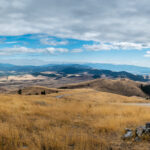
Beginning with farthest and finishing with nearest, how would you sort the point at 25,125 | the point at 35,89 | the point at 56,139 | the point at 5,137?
the point at 35,89, the point at 25,125, the point at 5,137, the point at 56,139

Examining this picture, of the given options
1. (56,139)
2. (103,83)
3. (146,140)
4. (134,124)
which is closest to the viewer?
(56,139)

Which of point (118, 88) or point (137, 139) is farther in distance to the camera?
point (118, 88)

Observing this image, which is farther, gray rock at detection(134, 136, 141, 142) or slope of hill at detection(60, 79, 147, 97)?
slope of hill at detection(60, 79, 147, 97)

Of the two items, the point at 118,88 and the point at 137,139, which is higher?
the point at 137,139

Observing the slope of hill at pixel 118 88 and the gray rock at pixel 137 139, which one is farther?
the slope of hill at pixel 118 88

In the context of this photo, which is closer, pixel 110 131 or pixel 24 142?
pixel 24 142

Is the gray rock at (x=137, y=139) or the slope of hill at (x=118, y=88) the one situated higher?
the gray rock at (x=137, y=139)

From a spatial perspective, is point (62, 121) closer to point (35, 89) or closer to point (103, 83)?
point (35, 89)

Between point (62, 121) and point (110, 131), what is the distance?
3158mm

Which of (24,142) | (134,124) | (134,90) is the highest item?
(24,142)

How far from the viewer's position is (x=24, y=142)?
5.54m

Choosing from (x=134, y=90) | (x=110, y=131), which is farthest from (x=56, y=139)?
(x=134, y=90)

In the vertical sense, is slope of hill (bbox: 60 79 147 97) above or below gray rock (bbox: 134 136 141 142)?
below

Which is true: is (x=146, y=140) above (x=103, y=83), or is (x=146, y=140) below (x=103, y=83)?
above
